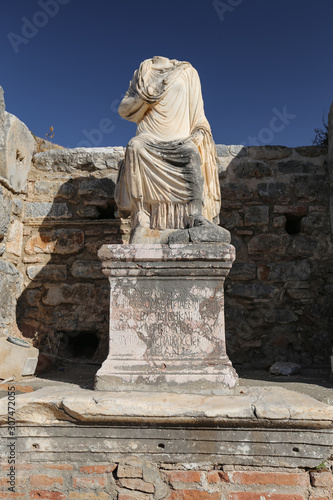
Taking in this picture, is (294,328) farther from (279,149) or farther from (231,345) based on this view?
(279,149)

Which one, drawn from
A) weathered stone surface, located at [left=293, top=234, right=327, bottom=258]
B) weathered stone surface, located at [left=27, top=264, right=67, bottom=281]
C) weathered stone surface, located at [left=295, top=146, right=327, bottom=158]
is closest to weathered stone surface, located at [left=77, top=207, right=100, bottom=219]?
weathered stone surface, located at [left=27, top=264, right=67, bottom=281]

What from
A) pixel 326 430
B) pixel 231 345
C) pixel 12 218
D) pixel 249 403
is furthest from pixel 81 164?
pixel 326 430

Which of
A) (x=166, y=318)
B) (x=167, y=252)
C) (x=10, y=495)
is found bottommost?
(x=10, y=495)

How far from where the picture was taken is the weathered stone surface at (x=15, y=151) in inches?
155

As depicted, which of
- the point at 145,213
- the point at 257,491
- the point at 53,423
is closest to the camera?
the point at 257,491

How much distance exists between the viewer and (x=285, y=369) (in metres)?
3.51

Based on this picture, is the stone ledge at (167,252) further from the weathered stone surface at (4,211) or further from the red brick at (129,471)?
the weathered stone surface at (4,211)

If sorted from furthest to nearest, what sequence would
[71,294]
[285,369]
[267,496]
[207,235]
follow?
1. [71,294]
2. [285,369]
3. [207,235]
4. [267,496]

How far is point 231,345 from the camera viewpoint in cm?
405

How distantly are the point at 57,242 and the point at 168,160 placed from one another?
6.46 ft


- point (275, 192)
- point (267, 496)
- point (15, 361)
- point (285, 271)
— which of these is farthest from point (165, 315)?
point (275, 192)

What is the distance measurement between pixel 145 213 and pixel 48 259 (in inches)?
72.5

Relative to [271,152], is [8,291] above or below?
below

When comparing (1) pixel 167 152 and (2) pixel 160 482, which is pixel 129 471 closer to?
(2) pixel 160 482
